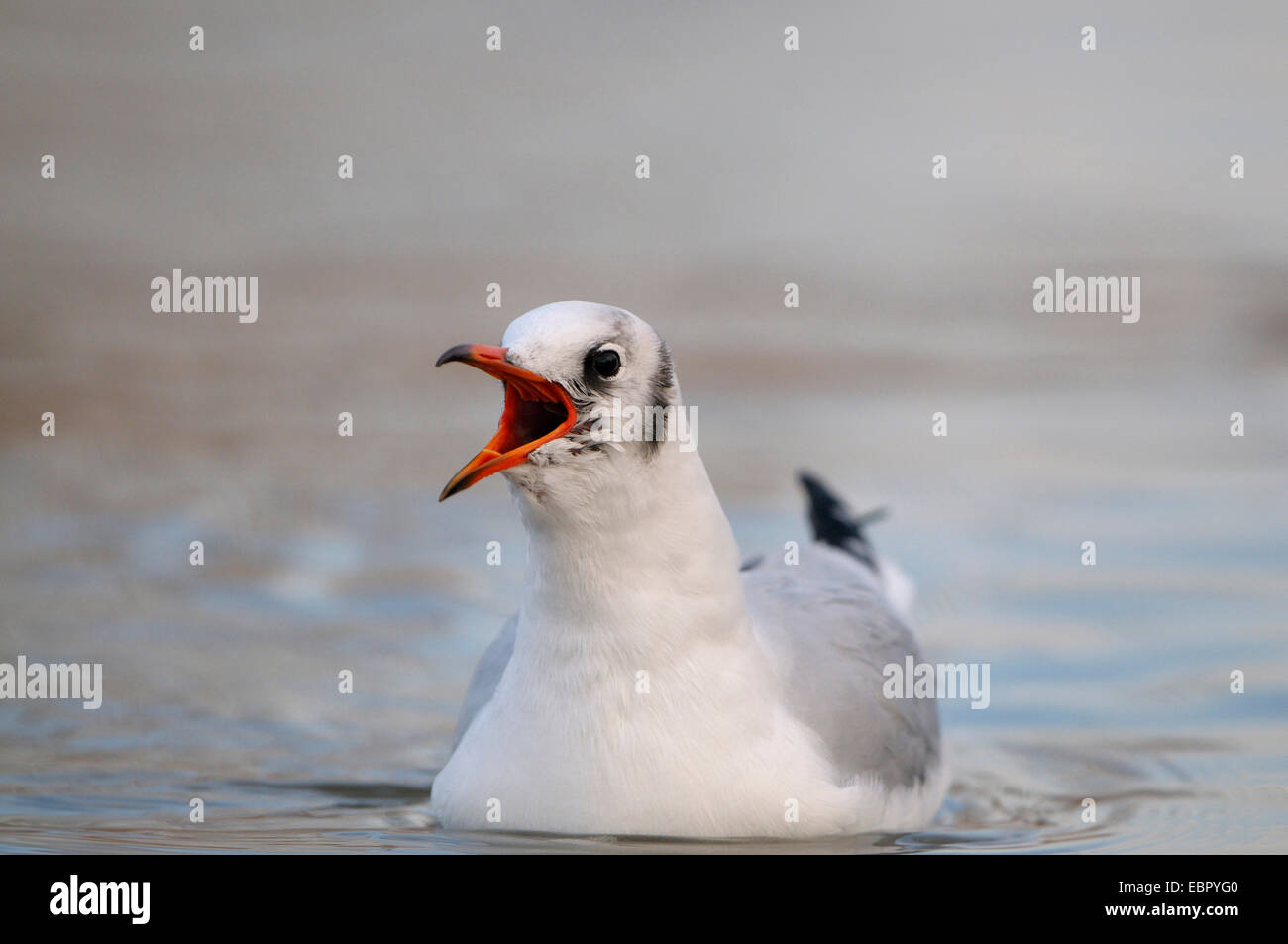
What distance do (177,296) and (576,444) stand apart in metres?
7.28

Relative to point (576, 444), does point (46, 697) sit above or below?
below

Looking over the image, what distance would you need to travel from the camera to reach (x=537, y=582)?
14.4 feet

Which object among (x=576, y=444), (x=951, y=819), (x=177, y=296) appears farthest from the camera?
(x=177, y=296)

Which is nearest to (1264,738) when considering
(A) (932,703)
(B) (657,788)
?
(A) (932,703)

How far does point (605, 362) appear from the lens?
421 centimetres

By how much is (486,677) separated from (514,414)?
97 centimetres

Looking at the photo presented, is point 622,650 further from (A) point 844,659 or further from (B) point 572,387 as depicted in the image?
(A) point 844,659

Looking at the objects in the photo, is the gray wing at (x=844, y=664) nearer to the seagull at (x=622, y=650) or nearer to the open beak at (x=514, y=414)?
the seagull at (x=622, y=650)

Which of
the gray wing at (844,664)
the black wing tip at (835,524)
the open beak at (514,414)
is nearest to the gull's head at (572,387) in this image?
the open beak at (514,414)

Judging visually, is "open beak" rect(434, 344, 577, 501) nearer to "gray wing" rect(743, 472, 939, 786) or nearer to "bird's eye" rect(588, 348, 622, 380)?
"bird's eye" rect(588, 348, 622, 380)

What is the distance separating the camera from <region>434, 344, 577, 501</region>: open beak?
13.4 ft

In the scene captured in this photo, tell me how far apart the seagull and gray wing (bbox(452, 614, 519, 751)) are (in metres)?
0.18

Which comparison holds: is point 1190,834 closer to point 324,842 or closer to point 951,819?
point 951,819

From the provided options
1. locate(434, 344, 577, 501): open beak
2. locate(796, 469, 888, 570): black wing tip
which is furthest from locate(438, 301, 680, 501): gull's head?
locate(796, 469, 888, 570): black wing tip
